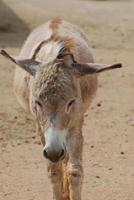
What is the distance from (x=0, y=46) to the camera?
37.1ft

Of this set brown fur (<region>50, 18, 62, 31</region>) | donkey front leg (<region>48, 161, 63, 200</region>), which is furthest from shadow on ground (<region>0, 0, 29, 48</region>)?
donkey front leg (<region>48, 161, 63, 200</region>)

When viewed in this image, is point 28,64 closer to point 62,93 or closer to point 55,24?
point 62,93

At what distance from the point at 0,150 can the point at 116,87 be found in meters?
2.87

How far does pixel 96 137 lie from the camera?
6.80 meters

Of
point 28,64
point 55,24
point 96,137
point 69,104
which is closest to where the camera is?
point 69,104

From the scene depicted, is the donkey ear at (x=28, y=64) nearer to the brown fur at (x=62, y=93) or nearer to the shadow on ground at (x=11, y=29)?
the brown fur at (x=62, y=93)

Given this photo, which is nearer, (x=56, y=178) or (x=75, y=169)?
(x=75, y=169)

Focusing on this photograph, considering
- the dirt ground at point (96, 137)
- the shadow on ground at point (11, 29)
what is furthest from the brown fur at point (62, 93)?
the shadow on ground at point (11, 29)

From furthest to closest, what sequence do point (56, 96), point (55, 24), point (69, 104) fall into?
1. point (55, 24)
2. point (69, 104)
3. point (56, 96)

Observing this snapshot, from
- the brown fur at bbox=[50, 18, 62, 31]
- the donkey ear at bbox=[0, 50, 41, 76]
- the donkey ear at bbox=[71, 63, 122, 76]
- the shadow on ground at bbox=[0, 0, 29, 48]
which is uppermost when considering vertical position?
the shadow on ground at bbox=[0, 0, 29, 48]

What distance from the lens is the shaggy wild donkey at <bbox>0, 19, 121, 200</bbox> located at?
3838mm

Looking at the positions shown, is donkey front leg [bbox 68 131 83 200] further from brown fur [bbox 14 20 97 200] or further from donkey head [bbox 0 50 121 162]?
donkey head [bbox 0 50 121 162]

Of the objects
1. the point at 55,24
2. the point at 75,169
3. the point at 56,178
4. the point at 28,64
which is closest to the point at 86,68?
the point at 28,64

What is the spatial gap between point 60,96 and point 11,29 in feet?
30.5
